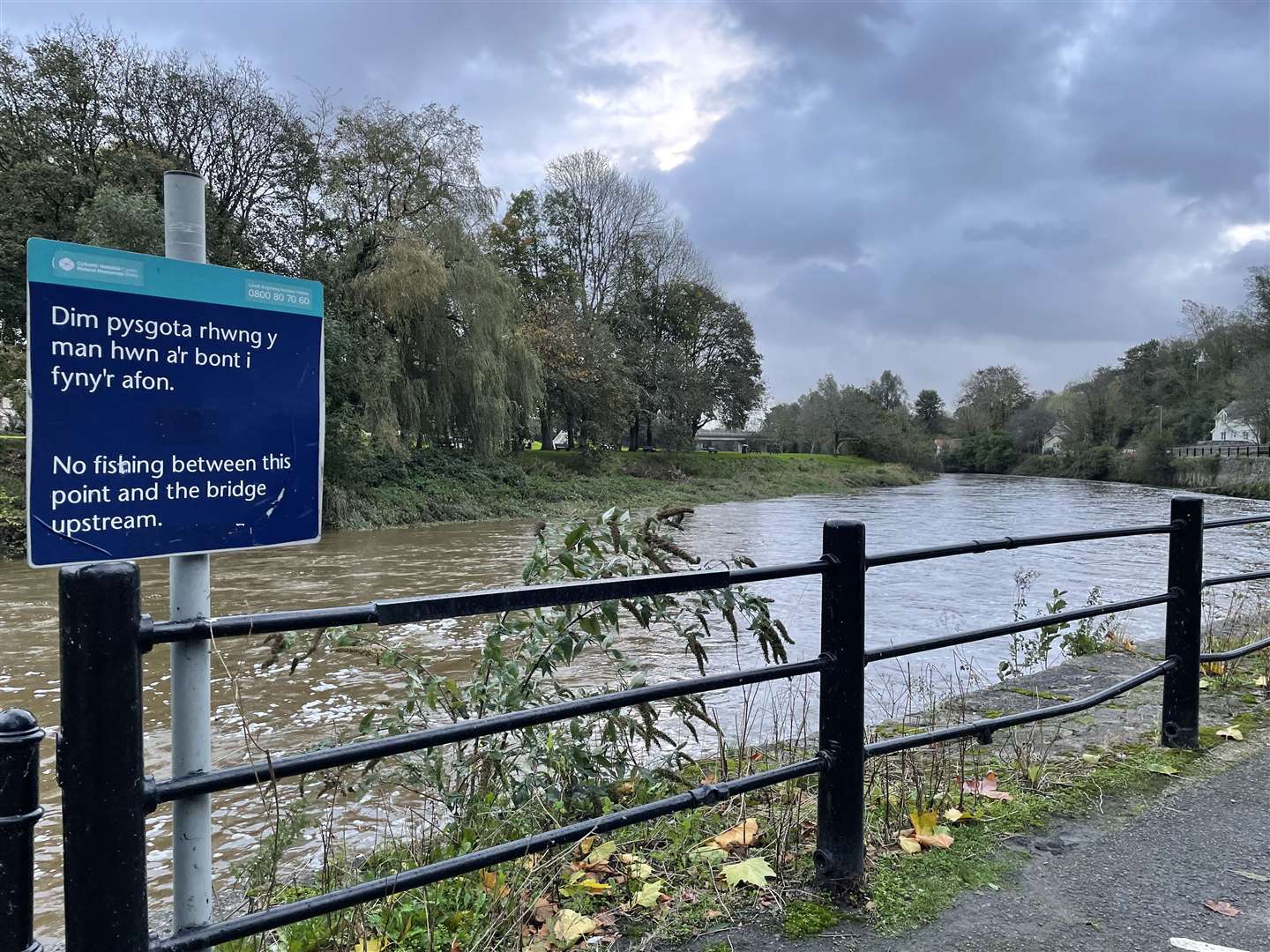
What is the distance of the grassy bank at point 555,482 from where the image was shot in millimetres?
22141

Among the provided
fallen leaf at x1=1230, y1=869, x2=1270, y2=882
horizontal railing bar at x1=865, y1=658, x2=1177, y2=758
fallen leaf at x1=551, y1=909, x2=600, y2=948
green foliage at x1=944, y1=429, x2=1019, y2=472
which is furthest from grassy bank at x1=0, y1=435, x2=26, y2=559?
green foliage at x1=944, y1=429, x2=1019, y2=472

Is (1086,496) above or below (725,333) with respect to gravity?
below

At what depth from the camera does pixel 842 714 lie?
2443mm

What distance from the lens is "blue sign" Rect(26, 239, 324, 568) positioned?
149cm

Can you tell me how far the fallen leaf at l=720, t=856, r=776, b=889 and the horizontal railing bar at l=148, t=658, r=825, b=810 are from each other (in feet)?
2.00

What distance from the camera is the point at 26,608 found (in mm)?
10789

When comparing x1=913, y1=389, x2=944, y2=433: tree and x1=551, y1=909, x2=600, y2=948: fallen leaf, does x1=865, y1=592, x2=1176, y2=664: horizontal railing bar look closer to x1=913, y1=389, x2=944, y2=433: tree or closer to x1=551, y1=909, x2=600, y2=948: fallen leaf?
x1=551, y1=909, x2=600, y2=948: fallen leaf

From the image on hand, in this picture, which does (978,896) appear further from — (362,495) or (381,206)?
(381,206)

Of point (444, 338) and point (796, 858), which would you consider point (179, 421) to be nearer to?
point (796, 858)

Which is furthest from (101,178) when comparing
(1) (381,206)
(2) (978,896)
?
(2) (978,896)

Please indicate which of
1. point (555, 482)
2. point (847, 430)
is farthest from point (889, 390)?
point (555, 482)

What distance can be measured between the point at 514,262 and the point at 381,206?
1715cm

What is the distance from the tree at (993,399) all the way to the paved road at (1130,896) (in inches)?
3788

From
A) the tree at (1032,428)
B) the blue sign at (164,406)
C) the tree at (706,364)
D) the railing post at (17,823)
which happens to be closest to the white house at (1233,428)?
the tree at (1032,428)
